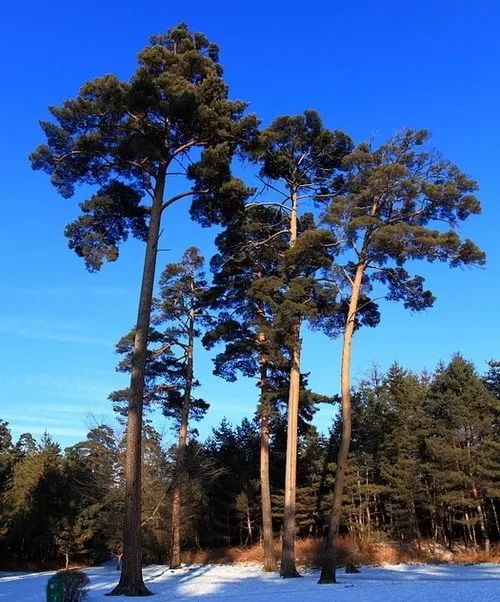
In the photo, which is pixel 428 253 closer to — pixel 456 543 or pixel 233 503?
pixel 456 543

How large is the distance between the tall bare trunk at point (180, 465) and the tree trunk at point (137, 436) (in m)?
13.7

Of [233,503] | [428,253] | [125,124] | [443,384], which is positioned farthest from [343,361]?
[233,503]

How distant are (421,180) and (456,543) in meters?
23.8

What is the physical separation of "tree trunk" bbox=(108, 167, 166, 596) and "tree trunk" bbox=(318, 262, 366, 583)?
222 inches

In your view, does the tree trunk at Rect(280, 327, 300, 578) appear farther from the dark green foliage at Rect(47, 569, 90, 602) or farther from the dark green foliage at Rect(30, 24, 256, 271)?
the dark green foliage at Rect(47, 569, 90, 602)

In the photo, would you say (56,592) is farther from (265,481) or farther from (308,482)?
(308,482)

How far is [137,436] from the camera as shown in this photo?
13625 mm

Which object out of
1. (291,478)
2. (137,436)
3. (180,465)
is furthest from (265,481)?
(137,436)

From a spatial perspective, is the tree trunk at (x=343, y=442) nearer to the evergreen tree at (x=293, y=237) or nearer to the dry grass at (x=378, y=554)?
the evergreen tree at (x=293, y=237)

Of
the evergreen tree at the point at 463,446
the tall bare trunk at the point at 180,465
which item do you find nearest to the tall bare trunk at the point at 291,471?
the tall bare trunk at the point at 180,465

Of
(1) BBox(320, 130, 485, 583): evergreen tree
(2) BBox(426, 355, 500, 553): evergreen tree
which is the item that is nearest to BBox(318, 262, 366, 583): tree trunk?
(1) BBox(320, 130, 485, 583): evergreen tree

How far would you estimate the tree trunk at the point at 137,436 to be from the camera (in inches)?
496

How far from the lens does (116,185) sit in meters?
16.4

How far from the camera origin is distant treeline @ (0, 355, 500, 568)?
29.2 meters
